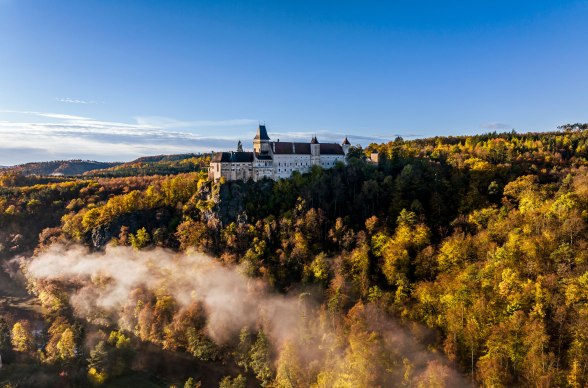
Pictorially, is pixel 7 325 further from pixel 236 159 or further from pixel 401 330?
pixel 401 330

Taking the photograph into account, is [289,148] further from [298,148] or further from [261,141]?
[261,141]

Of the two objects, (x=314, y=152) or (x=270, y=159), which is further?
(x=314, y=152)

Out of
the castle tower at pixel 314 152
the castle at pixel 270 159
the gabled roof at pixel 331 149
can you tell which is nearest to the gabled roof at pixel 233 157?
the castle at pixel 270 159

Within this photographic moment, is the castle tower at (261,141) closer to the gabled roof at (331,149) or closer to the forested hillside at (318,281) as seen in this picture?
the forested hillside at (318,281)

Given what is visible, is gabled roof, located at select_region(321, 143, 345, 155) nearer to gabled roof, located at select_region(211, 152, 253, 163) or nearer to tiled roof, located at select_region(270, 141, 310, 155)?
tiled roof, located at select_region(270, 141, 310, 155)

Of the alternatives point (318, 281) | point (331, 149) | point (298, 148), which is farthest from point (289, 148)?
point (318, 281)

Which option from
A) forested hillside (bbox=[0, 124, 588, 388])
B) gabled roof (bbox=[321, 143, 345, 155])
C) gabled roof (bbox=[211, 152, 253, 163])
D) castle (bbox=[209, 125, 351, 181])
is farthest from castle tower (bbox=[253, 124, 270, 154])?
Result: gabled roof (bbox=[321, 143, 345, 155])

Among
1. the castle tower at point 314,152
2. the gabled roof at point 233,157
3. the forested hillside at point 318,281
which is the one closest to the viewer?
the forested hillside at point 318,281
